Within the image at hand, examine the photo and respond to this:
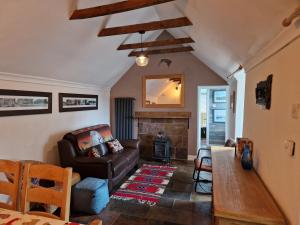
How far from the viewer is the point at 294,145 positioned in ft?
4.20

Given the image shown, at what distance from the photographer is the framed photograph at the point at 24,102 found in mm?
2729

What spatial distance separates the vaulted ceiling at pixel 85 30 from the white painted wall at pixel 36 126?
0.17 meters

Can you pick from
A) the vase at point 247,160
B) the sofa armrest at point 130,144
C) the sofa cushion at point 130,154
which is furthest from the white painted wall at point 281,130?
the sofa armrest at point 130,144

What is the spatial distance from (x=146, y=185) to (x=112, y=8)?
294cm

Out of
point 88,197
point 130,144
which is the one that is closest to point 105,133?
point 130,144

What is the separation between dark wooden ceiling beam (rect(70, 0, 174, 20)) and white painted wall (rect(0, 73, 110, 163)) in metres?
1.33

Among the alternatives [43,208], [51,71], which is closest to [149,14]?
[51,71]

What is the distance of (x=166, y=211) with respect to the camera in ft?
9.36

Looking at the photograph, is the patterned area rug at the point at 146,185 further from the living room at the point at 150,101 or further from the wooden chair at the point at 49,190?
the wooden chair at the point at 49,190

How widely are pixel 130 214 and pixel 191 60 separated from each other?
392 centimetres

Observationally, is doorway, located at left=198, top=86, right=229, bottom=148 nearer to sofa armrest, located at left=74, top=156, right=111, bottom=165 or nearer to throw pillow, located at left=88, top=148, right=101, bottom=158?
throw pillow, located at left=88, top=148, right=101, bottom=158

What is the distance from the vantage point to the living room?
151 centimetres

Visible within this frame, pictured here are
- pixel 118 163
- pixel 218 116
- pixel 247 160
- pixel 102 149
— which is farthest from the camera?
pixel 218 116

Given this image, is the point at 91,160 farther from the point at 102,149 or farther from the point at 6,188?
the point at 6,188
